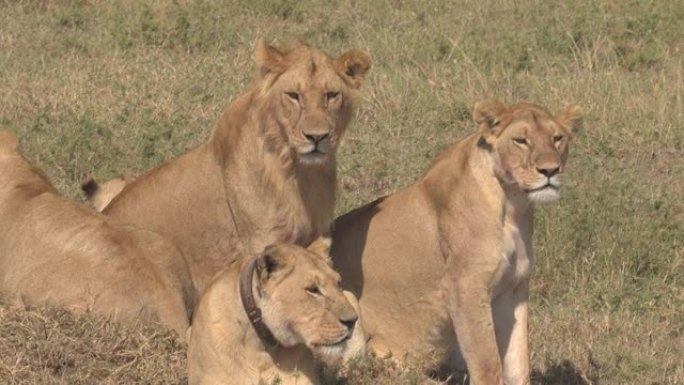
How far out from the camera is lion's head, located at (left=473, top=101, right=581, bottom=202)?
20.8 feet

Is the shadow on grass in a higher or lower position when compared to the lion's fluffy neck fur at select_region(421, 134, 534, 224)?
lower

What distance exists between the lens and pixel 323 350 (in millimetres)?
5688

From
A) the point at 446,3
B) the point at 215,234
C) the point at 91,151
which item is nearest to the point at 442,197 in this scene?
the point at 215,234

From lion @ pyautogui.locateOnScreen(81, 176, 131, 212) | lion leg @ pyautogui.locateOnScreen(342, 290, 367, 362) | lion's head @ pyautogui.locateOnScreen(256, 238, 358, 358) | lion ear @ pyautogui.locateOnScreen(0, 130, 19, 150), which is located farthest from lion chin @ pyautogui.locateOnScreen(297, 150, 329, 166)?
lion @ pyautogui.locateOnScreen(81, 176, 131, 212)

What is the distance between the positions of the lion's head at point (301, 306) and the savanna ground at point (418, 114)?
0.60 meters

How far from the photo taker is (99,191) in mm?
7965

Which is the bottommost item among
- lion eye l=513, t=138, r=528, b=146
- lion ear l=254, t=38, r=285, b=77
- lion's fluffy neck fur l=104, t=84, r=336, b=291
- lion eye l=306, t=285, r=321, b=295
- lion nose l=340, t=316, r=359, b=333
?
lion's fluffy neck fur l=104, t=84, r=336, b=291

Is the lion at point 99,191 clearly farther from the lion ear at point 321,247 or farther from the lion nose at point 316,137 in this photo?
the lion ear at point 321,247

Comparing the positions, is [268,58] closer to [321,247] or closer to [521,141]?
[321,247]

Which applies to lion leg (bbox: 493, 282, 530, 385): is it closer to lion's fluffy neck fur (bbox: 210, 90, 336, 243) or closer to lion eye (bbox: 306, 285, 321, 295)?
lion's fluffy neck fur (bbox: 210, 90, 336, 243)

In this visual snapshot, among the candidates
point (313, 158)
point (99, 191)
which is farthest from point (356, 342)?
point (99, 191)

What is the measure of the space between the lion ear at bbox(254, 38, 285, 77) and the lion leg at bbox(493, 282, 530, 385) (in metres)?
1.23

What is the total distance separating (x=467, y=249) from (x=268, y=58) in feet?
3.58

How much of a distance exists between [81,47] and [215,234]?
4397 mm
